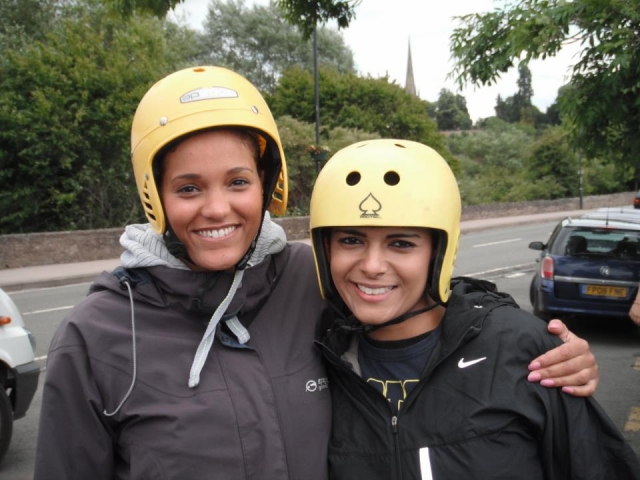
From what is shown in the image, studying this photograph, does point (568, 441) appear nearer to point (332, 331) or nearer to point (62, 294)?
point (332, 331)

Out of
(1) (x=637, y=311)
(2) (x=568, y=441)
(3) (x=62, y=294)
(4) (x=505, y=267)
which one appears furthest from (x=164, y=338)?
(4) (x=505, y=267)

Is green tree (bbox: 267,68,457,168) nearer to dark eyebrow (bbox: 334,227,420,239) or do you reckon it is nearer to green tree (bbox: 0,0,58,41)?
green tree (bbox: 0,0,58,41)

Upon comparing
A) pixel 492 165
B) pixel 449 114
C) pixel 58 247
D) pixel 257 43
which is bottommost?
pixel 58 247

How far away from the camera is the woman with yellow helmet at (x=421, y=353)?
1.87 meters

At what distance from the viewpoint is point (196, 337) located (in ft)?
6.14

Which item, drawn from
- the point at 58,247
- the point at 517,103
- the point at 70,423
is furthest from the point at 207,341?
the point at 517,103

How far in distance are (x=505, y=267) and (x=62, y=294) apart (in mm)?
9045

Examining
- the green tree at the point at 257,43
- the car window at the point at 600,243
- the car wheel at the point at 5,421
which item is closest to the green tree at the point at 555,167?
the green tree at the point at 257,43

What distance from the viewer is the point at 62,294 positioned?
1318cm

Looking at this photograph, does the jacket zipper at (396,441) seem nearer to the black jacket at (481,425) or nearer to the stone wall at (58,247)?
the black jacket at (481,425)

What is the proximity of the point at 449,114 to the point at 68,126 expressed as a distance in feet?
265

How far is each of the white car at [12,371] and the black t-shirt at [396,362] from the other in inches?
135

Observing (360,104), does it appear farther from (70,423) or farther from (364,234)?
(70,423)

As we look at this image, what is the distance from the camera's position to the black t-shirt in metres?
2.02
